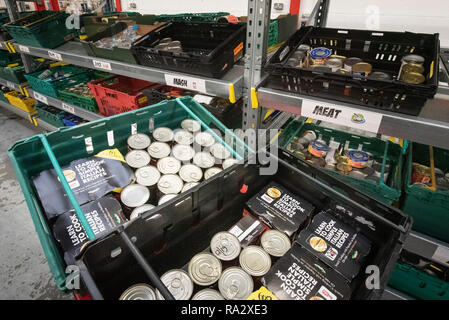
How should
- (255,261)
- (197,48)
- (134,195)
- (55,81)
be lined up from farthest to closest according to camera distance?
(55,81) → (197,48) → (134,195) → (255,261)

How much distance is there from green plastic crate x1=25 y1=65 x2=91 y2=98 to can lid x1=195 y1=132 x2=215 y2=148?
173 cm

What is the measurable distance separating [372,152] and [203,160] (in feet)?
3.27

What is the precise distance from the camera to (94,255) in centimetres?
67

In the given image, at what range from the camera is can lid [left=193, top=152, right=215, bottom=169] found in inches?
47.0

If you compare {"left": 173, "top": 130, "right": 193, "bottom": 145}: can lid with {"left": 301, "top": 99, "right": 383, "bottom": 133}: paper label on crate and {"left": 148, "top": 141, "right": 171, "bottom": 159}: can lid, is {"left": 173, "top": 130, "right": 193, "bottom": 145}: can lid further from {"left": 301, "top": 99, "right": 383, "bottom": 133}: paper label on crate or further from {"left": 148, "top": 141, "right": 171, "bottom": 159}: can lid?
{"left": 301, "top": 99, "right": 383, "bottom": 133}: paper label on crate

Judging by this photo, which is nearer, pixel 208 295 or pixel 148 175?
pixel 208 295

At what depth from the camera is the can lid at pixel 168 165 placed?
3.72ft

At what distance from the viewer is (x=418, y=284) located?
4.26ft

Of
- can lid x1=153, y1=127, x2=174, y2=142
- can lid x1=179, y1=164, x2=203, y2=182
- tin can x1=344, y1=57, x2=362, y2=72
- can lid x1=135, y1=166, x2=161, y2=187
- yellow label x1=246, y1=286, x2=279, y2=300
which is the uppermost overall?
tin can x1=344, y1=57, x2=362, y2=72

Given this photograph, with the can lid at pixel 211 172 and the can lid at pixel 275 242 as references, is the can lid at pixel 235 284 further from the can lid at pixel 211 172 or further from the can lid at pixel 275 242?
the can lid at pixel 211 172

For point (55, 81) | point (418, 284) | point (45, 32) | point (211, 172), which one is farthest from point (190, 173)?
point (55, 81)

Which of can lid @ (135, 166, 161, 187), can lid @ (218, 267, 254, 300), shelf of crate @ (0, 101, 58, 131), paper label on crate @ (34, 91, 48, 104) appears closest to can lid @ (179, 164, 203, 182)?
can lid @ (135, 166, 161, 187)

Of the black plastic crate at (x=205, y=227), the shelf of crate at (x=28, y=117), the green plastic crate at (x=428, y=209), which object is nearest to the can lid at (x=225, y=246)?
the black plastic crate at (x=205, y=227)

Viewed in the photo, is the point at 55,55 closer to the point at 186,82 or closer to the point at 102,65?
the point at 102,65
